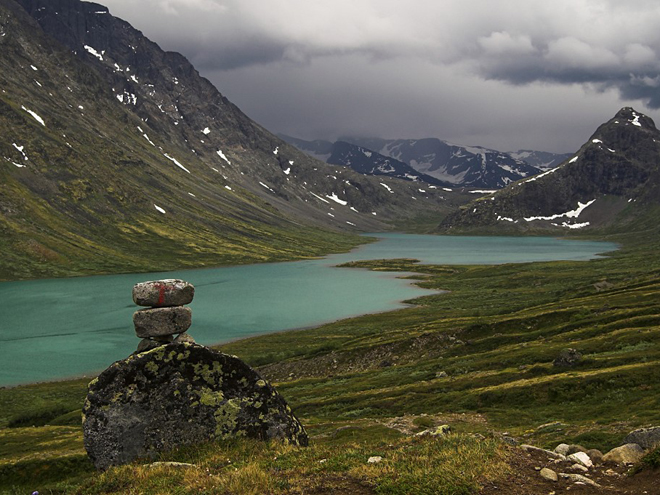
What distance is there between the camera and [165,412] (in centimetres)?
1880

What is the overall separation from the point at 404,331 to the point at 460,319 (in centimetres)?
1381

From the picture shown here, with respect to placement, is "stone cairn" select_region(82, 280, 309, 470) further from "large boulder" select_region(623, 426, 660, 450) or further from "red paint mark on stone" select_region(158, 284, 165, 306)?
"large boulder" select_region(623, 426, 660, 450)

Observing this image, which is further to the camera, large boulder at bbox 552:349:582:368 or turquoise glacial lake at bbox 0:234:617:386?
turquoise glacial lake at bbox 0:234:617:386

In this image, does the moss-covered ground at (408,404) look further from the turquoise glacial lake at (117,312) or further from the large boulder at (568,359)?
the turquoise glacial lake at (117,312)

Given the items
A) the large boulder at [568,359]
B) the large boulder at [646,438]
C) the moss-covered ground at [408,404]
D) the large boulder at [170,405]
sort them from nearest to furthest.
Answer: the moss-covered ground at [408,404] → the large boulder at [646,438] → the large boulder at [170,405] → the large boulder at [568,359]

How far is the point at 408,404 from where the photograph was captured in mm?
45938

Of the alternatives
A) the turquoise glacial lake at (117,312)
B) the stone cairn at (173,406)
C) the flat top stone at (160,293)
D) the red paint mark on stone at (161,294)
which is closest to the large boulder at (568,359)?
the stone cairn at (173,406)

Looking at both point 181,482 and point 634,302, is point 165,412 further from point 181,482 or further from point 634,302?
point 634,302

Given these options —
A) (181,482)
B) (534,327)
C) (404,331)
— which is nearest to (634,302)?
(534,327)

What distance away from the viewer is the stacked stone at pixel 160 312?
22.8 meters

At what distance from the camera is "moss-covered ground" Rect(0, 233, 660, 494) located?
48.4ft

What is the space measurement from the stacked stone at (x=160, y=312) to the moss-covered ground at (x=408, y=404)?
20.6 feet

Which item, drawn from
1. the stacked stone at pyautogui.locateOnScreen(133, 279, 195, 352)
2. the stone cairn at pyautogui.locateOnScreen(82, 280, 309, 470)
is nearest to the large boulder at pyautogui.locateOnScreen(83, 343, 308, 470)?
the stone cairn at pyautogui.locateOnScreen(82, 280, 309, 470)

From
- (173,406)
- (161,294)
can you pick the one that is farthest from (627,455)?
(161,294)
